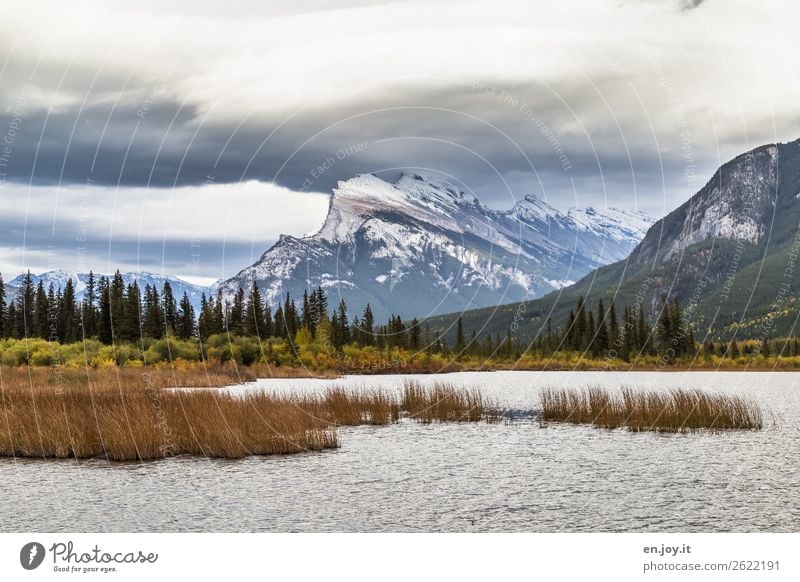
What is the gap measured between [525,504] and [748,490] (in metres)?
6.44

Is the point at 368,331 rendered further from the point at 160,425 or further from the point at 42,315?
the point at 160,425

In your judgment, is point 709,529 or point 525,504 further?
point 525,504

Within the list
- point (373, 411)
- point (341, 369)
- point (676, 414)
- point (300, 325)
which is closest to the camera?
point (676, 414)

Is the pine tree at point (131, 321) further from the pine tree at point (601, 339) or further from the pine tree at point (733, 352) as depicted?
the pine tree at point (733, 352)

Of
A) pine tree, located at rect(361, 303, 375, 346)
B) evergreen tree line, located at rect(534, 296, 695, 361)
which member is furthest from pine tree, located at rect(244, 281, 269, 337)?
evergreen tree line, located at rect(534, 296, 695, 361)

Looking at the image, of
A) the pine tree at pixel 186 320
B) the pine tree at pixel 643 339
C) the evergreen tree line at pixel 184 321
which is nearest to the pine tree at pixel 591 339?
the evergreen tree line at pixel 184 321

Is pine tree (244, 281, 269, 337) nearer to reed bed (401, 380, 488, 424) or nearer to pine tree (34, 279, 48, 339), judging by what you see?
pine tree (34, 279, 48, 339)

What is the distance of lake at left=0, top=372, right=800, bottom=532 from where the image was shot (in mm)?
20125

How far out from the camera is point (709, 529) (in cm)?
1955

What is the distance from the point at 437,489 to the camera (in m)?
23.8

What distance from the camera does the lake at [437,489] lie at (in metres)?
20.1

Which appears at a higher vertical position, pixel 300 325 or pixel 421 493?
pixel 300 325
